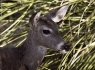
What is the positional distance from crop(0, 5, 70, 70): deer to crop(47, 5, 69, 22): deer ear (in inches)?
2.8

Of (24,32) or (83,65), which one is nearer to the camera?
(83,65)

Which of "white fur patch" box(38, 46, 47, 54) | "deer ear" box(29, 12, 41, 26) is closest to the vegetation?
"white fur patch" box(38, 46, 47, 54)

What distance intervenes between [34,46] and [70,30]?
48cm

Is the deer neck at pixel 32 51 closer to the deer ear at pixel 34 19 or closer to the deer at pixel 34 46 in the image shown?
the deer at pixel 34 46

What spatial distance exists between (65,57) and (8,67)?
0.63 meters

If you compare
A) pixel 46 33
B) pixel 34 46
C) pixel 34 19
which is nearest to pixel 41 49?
pixel 34 46

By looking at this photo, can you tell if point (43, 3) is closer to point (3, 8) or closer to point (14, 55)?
point (3, 8)

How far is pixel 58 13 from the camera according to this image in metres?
4.04

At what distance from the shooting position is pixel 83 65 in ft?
13.3

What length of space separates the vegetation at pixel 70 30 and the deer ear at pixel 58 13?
0.10 meters

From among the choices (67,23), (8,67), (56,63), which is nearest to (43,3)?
(67,23)

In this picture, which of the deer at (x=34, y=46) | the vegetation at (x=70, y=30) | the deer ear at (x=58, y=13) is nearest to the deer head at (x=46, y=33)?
the deer at (x=34, y=46)

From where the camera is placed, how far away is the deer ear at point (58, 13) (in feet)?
13.1

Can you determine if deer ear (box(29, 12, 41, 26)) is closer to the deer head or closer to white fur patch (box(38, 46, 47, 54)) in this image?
the deer head
